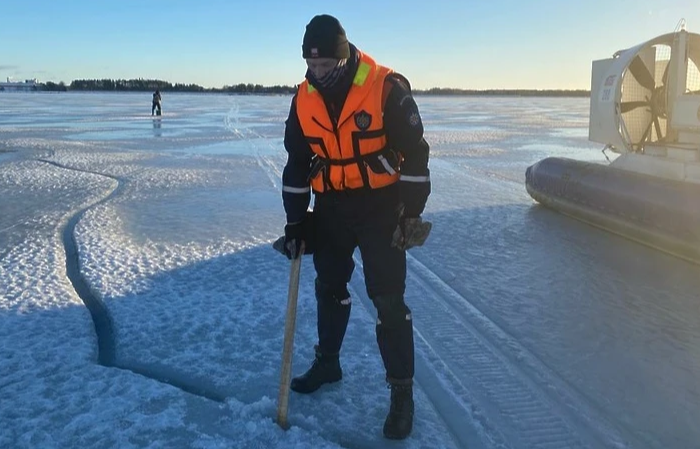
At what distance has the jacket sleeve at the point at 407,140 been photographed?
2350mm

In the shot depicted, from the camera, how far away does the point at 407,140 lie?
2.36 meters

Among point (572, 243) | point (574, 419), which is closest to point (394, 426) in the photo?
point (574, 419)

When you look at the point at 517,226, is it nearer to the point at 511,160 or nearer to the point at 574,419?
the point at 574,419

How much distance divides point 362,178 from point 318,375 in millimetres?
965

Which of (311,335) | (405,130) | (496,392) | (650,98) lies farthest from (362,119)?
(650,98)

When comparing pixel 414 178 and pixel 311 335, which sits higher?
pixel 414 178

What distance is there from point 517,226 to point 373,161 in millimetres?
4059

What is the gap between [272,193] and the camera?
25.4 ft

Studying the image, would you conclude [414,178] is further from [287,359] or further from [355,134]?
[287,359]

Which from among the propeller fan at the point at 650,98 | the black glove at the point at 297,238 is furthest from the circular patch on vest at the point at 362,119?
the propeller fan at the point at 650,98

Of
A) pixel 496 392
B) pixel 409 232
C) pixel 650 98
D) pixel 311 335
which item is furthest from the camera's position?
pixel 650 98

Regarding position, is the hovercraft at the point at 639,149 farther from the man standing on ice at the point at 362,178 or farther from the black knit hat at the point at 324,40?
the black knit hat at the point at 324,40

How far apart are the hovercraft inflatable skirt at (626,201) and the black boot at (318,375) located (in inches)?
125

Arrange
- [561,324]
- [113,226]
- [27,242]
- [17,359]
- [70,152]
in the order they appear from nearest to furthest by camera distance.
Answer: [17,359] → [561,324] → [27,242] → [113,226] → [70,152]
